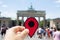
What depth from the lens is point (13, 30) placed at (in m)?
1.48

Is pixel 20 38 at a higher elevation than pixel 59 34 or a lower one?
higher

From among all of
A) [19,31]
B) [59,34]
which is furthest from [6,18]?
[19,31]

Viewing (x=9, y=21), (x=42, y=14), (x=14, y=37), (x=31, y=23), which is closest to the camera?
(x=14, y=37)

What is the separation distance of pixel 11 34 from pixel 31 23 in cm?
291

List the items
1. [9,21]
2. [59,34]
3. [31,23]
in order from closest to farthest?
[31,23]
[59,34]
[9,21]

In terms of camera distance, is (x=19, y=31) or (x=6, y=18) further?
(x=6, y=18)

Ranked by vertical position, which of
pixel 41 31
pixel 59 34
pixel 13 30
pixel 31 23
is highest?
pixel 13 30

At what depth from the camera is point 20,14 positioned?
81438 millimetres

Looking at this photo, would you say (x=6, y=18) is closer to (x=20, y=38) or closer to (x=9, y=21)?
(x=9, y=21)

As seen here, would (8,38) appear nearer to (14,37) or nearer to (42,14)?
(14,37)

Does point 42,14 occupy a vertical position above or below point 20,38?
below

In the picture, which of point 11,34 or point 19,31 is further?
point 19,31

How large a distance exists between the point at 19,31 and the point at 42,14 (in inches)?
3150

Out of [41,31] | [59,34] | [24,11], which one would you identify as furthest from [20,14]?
[59,34]
